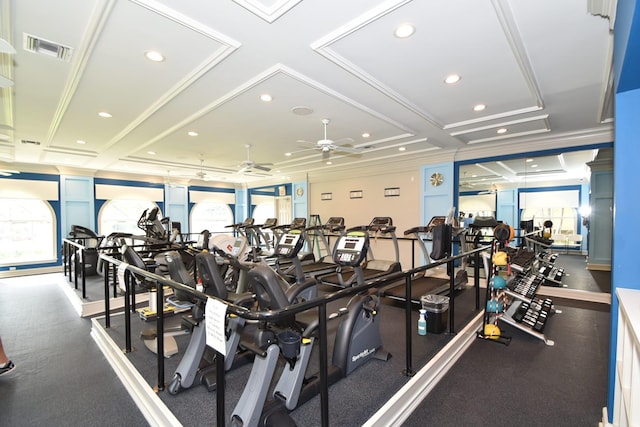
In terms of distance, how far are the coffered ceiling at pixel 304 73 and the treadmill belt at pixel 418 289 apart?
2.56m

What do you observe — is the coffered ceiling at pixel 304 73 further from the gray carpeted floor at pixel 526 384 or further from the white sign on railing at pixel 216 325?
the gray carpeted floor at pixel 526 384

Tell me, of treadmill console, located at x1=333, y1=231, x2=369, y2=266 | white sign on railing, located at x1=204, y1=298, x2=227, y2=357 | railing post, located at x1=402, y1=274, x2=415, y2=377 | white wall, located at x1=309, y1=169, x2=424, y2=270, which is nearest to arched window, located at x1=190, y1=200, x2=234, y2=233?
white wall, located at x1=309, y1=169, x2=424, y2=270

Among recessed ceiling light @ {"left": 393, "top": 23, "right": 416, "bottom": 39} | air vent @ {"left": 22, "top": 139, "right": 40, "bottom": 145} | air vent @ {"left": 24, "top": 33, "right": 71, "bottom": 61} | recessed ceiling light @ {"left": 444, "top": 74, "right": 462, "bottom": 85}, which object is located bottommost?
air vent @ {"left": 22, "top": 139, "right": 40, "bottom": 145}

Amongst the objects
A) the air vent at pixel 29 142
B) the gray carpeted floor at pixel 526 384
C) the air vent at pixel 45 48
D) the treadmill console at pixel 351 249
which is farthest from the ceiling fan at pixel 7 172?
the gray carpeted floor at pixel 526 384

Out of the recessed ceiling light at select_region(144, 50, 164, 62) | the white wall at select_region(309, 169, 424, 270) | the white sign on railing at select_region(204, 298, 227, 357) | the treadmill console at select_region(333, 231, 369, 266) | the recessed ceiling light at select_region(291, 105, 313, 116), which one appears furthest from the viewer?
the white wall at select_region(309, 169, 424, 270)

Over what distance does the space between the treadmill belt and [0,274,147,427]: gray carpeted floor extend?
10.9ft

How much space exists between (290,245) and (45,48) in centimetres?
330

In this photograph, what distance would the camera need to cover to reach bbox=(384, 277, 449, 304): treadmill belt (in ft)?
13.8

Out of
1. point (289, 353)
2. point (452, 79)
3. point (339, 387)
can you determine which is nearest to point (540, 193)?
point (452, 79)

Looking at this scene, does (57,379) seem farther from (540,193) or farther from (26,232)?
(540,193)

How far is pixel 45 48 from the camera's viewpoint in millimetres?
2566

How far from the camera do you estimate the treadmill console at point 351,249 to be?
291cm

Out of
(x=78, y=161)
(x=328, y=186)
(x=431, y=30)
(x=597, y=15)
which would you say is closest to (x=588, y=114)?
(x=597, y=15)

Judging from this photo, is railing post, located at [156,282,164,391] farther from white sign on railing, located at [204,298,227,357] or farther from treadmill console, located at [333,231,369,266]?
treadmill console, located at [333,231,369,266]
